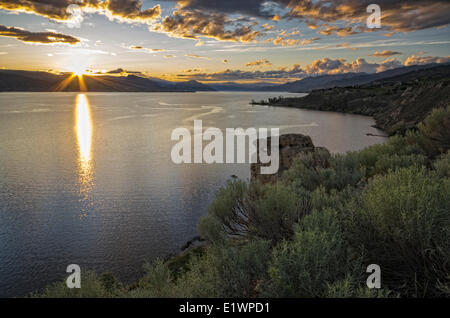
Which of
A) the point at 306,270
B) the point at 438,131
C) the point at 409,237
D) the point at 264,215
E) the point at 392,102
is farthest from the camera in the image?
the point at 392,102

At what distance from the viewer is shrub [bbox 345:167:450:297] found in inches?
158

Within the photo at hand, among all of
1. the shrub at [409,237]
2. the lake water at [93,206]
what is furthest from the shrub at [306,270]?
the lake water at [93,206]

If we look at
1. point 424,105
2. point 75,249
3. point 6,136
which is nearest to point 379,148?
point 75,249

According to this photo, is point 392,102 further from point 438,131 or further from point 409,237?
point 409,237

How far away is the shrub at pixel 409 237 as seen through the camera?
4016 millimetres

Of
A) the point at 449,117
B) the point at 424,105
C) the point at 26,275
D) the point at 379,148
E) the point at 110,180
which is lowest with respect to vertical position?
the point at 26,275

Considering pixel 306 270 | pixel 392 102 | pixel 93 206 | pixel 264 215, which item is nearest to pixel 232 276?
pixel 306 270

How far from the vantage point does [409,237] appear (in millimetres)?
4039

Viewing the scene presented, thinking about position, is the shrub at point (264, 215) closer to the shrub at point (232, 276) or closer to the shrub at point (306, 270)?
the shrub at point (232, 276)
